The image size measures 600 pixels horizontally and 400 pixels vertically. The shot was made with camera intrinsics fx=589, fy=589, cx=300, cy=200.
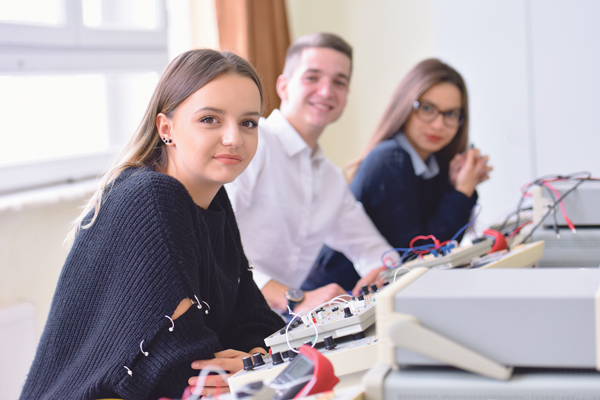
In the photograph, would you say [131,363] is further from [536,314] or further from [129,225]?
[536,314]

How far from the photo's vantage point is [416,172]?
2.21 m

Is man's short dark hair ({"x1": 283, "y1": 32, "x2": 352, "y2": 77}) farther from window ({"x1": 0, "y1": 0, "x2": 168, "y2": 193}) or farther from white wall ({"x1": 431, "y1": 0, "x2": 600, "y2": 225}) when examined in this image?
Result: white wall ({"x1": 431, "y1": 0, "x2": 600, "y2": 225})

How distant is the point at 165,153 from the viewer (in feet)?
4.18

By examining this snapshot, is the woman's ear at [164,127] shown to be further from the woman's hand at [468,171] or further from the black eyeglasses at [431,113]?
the woman's hand at [468,171]

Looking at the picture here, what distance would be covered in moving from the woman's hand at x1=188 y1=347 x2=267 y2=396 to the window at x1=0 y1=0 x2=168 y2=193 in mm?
1410

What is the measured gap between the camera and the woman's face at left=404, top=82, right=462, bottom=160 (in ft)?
7.16

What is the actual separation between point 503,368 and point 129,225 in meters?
0.67

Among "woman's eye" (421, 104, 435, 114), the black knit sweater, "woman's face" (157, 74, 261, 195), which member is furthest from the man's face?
the black knit sweater

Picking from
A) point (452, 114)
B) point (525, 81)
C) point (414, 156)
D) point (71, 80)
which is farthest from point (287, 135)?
point (525, 81)

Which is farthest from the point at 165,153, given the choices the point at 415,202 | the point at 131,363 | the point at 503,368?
the point at 415,202

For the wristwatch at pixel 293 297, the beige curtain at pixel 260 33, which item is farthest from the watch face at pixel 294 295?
the beige curtain at pixel 260 33

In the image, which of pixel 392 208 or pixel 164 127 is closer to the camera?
pixel 164 127

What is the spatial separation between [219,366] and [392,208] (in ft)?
3.80

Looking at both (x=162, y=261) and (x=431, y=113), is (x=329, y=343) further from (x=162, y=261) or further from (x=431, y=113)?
(x=431, y=113)
